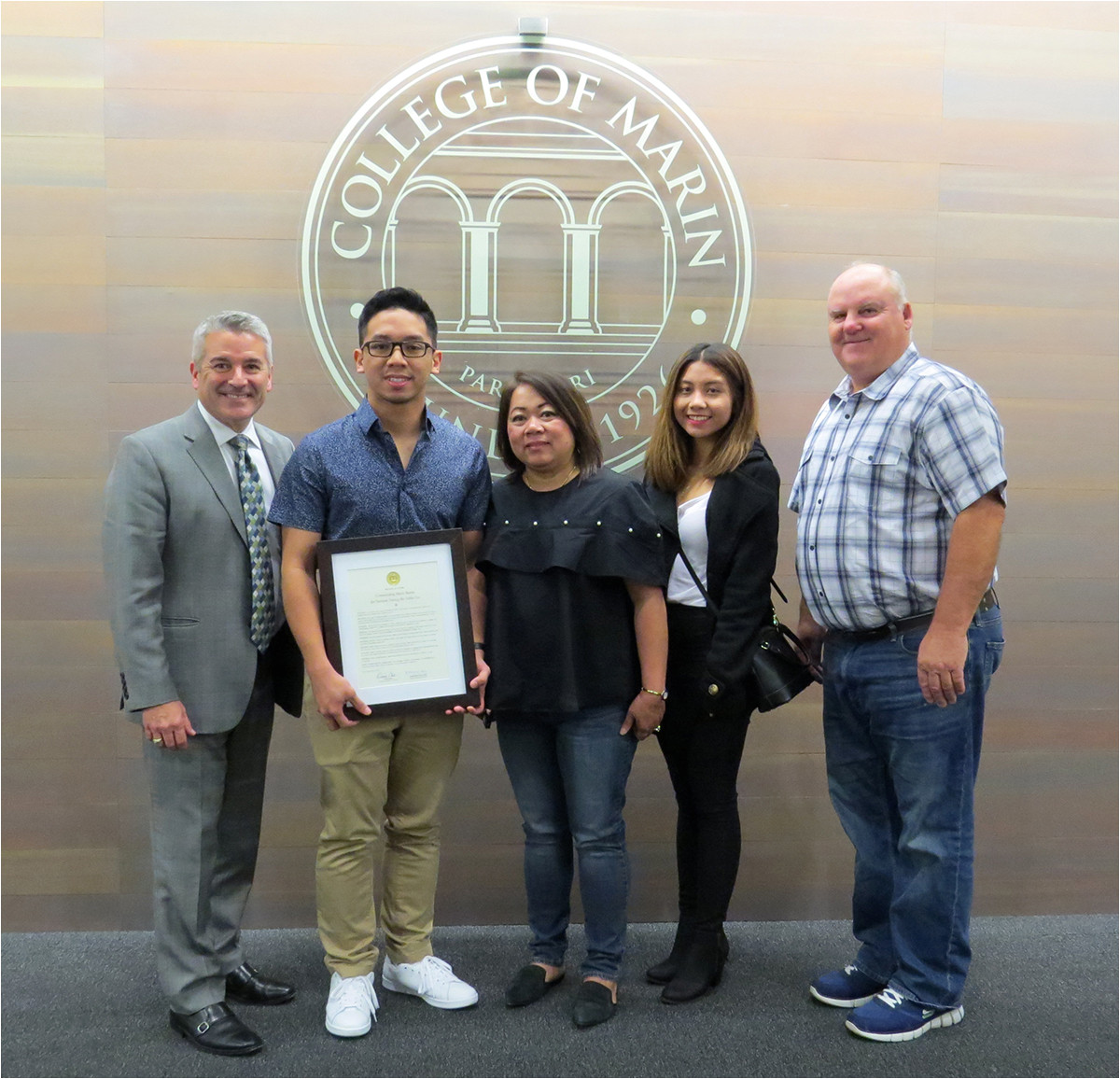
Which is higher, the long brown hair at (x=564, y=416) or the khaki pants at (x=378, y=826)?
the long brown hair at (x=564, y=416)

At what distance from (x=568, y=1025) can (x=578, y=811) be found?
19.9 inches

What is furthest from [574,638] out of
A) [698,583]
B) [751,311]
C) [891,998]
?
[751,311]

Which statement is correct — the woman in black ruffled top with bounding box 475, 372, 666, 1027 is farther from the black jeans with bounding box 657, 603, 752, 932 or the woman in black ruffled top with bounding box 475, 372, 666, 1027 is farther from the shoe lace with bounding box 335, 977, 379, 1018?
the shoe lace with bounding box 335, 977, 379, 1018

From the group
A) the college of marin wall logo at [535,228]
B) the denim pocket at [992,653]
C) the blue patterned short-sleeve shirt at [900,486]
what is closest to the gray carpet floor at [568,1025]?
the denim pocket at [992,653]

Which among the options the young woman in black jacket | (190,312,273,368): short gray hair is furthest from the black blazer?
(190,312,273,368): short gray hair

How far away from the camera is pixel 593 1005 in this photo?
2461mm

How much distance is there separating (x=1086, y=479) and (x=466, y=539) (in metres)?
2.07

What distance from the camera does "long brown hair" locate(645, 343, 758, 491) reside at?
8.38 ft

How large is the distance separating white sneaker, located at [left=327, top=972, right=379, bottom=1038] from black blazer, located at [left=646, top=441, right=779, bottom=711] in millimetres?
1080

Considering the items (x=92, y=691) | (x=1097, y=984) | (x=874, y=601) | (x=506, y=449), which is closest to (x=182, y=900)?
(x=92, y=691)

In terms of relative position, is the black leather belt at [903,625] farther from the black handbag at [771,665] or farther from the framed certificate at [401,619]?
the framed certificate at [401,619]

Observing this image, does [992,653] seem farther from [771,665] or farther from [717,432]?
[717,432]

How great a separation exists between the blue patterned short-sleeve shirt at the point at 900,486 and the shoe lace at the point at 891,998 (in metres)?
0.88

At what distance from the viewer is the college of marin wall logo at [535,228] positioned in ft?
10.1
